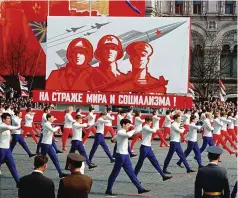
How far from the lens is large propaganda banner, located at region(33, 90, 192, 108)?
97.9ft

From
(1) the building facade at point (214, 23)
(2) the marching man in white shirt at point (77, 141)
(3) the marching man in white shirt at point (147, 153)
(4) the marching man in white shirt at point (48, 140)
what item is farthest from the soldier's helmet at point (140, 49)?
(1) the building facade at point (214, 23)

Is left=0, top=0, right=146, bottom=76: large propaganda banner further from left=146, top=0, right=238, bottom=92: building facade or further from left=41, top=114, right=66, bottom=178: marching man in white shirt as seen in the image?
left=41, top=114, right=66, bottom=178: marching man in white shirt

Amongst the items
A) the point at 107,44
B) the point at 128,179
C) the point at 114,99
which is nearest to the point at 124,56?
the point at 107,44

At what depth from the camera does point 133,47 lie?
30734mm

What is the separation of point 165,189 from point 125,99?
16711 millimetres

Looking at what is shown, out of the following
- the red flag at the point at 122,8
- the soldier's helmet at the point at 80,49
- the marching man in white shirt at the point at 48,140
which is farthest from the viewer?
the red flag at the point at 122,8

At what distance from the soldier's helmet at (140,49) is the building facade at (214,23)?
103 ft

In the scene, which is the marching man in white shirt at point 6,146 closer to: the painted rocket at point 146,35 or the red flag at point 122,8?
the painted rocket at point 146,35

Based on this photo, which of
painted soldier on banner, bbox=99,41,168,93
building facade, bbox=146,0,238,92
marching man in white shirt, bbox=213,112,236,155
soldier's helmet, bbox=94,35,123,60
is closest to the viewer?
marching man in white shirt, bbox=213,112,236,155

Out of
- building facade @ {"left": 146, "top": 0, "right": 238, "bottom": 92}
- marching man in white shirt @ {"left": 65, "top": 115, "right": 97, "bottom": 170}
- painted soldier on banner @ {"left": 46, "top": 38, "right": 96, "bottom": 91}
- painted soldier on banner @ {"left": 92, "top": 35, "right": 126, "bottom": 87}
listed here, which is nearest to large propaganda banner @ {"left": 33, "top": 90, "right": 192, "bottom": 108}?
painted soldier on banner @ {"left": 46, "top": 38, "right": 96, "bottom": 91}

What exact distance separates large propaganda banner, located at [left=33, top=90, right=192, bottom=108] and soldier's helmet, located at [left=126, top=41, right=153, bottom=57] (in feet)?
7.22

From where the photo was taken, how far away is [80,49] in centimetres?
3106

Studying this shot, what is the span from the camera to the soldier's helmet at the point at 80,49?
102ft

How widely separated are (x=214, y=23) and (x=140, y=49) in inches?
1357
